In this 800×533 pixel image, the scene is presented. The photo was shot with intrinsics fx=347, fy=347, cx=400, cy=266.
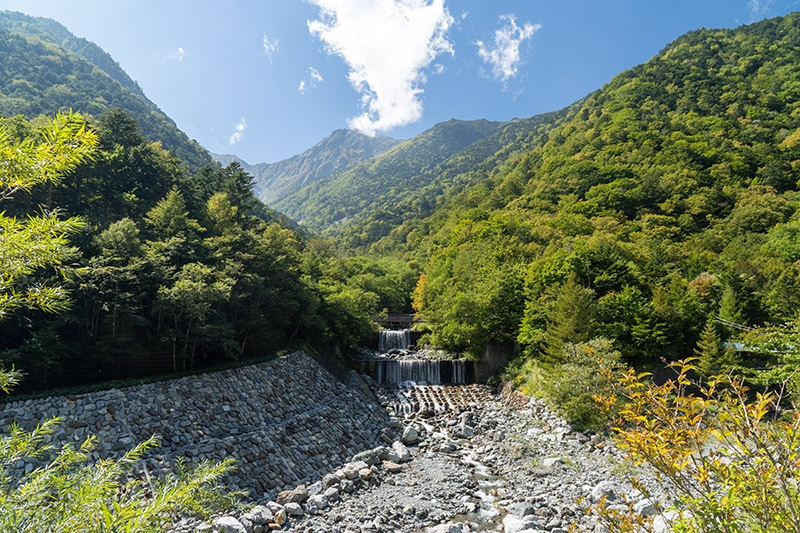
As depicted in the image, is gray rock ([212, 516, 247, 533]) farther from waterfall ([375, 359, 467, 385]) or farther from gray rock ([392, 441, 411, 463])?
waterfall ([375, 359, 467, 385])

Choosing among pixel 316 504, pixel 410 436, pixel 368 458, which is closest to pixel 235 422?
pixel 316 504

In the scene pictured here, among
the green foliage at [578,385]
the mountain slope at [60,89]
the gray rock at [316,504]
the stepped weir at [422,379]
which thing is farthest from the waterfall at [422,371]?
the mountain slope at [60,89]

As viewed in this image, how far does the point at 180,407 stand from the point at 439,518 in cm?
1090

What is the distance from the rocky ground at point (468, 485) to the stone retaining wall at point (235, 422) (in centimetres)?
131

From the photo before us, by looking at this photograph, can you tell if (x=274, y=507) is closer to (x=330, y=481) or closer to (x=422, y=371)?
(x=330, y=481)

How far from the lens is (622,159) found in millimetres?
58938

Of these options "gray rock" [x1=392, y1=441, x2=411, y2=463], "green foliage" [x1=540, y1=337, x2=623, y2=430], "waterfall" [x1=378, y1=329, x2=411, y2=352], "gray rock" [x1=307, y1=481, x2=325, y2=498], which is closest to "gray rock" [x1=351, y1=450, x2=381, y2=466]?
"gray rock" [x1=392, y1=441, x2=411, y2=463]

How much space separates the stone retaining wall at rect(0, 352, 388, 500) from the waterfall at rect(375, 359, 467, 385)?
9111 millimetres

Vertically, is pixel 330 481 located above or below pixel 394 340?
above

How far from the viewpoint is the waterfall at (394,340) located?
3959 cm

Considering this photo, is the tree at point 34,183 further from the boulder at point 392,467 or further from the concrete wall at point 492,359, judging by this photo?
the concrete wall at point 492,359

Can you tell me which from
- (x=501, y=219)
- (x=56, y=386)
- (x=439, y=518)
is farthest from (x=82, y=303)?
(x=501, y=219)

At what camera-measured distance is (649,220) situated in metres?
43.8

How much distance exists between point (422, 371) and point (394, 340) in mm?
10798
